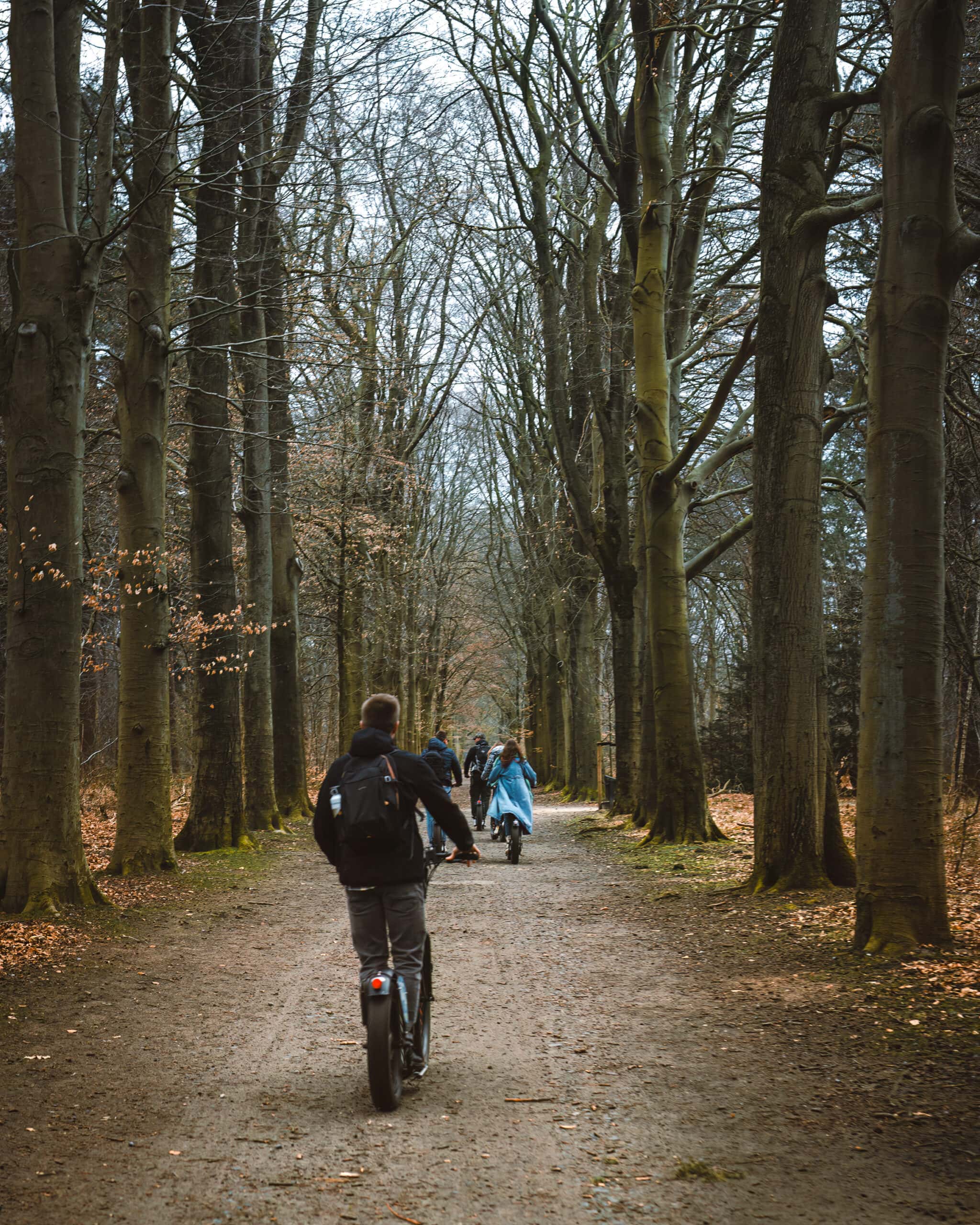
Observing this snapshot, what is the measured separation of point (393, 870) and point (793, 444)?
21.8 feet

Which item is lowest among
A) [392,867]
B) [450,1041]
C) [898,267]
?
[450,1041]

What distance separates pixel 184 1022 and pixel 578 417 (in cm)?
2180

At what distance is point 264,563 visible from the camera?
18.6 metres

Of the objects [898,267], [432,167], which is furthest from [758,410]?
[432,167]

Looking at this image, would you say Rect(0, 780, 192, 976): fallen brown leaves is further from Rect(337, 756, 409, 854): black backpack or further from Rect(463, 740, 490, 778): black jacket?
Rect(463, 740, 490, 778): black jacket

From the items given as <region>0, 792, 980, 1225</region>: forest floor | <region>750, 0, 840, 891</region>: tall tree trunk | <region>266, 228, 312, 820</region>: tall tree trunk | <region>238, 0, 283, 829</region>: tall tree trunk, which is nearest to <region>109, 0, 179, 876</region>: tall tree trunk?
<region>0, 792, 980, 1225</region>: forest floor

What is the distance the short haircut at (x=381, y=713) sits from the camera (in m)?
5.39

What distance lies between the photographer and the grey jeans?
517 centimetres

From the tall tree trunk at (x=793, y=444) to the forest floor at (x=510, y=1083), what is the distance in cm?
98

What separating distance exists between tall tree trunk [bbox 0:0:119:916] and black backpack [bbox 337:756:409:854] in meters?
5.03

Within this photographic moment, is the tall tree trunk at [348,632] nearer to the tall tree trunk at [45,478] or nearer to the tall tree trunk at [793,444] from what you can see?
the tall tree trunk at [45,478]

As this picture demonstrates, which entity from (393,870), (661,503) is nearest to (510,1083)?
(393,870)

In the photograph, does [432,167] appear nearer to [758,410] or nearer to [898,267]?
[758,410]

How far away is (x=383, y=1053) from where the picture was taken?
15.4 feet
